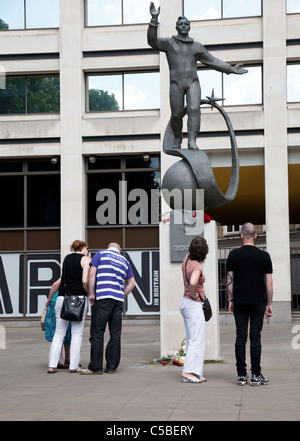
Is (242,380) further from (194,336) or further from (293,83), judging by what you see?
(293,83)

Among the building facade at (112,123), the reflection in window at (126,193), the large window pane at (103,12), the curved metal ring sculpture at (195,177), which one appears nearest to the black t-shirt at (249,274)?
the curved metal ring sculpture at (195,177)

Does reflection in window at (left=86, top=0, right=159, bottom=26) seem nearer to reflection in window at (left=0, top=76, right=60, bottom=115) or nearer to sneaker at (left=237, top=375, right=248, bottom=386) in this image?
reflection in window at (left=0, top=76, right=60, bottom=115)

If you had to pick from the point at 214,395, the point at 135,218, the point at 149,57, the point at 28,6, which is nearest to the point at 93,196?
the point at 135,218

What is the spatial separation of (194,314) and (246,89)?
17.1m

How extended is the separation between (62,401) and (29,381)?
2.01 m

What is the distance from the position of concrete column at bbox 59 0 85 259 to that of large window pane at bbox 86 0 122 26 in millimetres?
465

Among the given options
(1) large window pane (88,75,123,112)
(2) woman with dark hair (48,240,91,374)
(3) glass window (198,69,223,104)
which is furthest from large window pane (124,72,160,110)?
(2) woman with dark hair (48,240,91,374)

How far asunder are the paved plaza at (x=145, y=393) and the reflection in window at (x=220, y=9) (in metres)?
15.2

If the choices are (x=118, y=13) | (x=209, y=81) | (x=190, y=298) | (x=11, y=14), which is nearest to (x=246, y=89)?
(x=209, y=81)

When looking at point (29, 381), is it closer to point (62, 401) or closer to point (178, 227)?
point (62, 401)

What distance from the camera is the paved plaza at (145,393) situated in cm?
637

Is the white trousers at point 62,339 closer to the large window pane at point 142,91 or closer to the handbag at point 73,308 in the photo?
the handbag at point 73,308

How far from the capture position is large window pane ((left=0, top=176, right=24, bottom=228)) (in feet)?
82.1

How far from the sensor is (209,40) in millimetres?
24375
